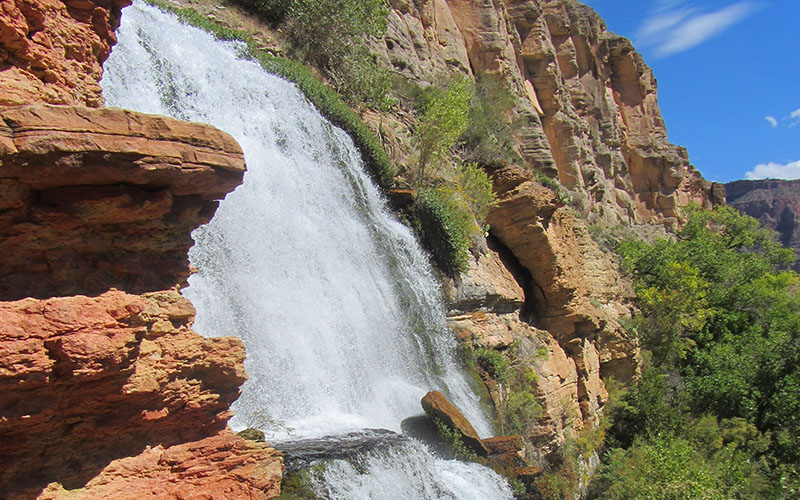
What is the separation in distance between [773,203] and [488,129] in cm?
14200

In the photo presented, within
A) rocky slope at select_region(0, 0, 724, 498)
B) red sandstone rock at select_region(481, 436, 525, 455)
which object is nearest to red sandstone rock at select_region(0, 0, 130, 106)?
rocky slope at select_region(0, 0, 724, 498)

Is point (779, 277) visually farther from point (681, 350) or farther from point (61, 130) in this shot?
point (61, 130)

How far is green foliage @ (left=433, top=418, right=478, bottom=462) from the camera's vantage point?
1075cm

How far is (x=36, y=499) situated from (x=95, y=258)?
2.11 meters

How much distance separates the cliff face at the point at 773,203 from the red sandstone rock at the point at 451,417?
5710 inches

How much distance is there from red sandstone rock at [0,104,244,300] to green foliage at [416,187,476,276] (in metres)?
10.2

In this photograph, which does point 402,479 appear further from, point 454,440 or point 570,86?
point 570,86

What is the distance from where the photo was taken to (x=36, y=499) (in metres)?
5.09

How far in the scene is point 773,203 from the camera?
140875 mm

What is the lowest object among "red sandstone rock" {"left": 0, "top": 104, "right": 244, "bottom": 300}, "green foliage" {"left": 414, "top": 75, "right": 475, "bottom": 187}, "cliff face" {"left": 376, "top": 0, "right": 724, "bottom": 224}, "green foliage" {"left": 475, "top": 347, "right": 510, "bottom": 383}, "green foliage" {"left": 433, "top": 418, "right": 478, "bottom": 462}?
"green foliage" {"left": 433, "top": 418, "right": 478, "bottom": 462}

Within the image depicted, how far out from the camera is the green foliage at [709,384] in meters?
17.5

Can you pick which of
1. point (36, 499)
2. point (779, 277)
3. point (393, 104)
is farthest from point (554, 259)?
point (779, 277)

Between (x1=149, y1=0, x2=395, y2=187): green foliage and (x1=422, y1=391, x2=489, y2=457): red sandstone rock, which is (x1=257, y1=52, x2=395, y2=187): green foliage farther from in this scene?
(x1=422, y1=391, x2=489, y2=457): red sandstone rock

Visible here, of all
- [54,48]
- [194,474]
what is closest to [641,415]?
[194,474]
